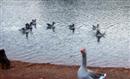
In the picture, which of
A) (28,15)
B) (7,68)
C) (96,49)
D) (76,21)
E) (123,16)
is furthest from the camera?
(28,15)

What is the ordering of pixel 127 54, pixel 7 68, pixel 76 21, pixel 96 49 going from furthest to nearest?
1. pixel 76 21
2. pixel 96 49
3. pixel 127 54
4. pixel 7 68

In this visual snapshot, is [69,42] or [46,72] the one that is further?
[69,42]

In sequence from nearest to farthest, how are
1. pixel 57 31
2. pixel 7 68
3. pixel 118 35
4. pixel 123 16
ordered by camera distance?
pixel 7 68
pixel 118 35
pixel 57 31
pixel 123 16

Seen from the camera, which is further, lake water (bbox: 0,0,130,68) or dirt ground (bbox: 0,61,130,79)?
lake water (bbox: 0,0,130,68)

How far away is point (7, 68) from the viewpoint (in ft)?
41.6

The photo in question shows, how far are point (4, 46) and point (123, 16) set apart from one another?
641 inches

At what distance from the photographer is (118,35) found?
24.3 metres

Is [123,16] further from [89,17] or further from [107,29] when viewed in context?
[107,29]

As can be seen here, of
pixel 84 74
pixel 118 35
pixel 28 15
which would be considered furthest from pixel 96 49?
pixel 28 15

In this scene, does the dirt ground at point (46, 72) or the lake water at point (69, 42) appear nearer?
the dirt ground at point (46, 72)

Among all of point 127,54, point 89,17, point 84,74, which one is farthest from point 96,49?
point 89,17

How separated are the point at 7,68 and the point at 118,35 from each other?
1291 centimetres

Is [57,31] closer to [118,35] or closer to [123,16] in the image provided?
[118,35]

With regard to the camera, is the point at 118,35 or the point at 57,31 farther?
the point at 57,31
